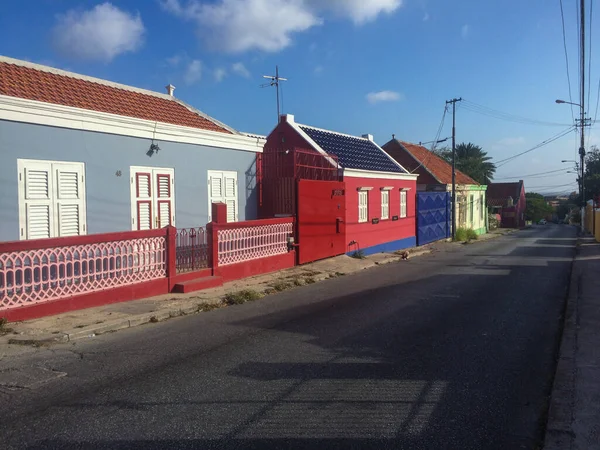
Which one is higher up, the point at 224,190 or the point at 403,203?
the point at 224,190

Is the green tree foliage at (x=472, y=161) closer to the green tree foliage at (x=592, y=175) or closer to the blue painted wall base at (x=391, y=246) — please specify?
the green tree foliage at (x=592, y=175)

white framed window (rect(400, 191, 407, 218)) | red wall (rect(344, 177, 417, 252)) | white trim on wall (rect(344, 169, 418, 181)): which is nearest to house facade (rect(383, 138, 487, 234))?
red wall (rect(344, 177, 417, 252))

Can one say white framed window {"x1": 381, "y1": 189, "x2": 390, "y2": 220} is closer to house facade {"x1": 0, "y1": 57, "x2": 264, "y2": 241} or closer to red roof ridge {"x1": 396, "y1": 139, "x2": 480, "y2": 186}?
house facade {"x1": 0, "y1": 57, "x2": 264, "y2": 241}

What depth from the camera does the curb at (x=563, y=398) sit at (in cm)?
404

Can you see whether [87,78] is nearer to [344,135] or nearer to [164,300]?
[164,300]

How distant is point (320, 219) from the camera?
1642cm

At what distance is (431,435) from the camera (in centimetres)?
407

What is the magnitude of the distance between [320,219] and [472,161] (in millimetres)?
44964

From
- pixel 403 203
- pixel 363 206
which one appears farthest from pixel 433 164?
pixel 363 206

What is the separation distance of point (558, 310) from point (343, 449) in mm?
7097

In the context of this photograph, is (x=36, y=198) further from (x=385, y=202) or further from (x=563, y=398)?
(x=385, y=202)

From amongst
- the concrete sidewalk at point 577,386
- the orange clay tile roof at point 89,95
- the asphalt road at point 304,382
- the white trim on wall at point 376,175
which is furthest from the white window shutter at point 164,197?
the concrete sidewalk at point 577,386

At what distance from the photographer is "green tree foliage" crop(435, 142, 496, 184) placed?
186 ft

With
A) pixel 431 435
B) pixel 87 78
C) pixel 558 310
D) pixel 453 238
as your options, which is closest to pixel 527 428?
pixel 431 435
